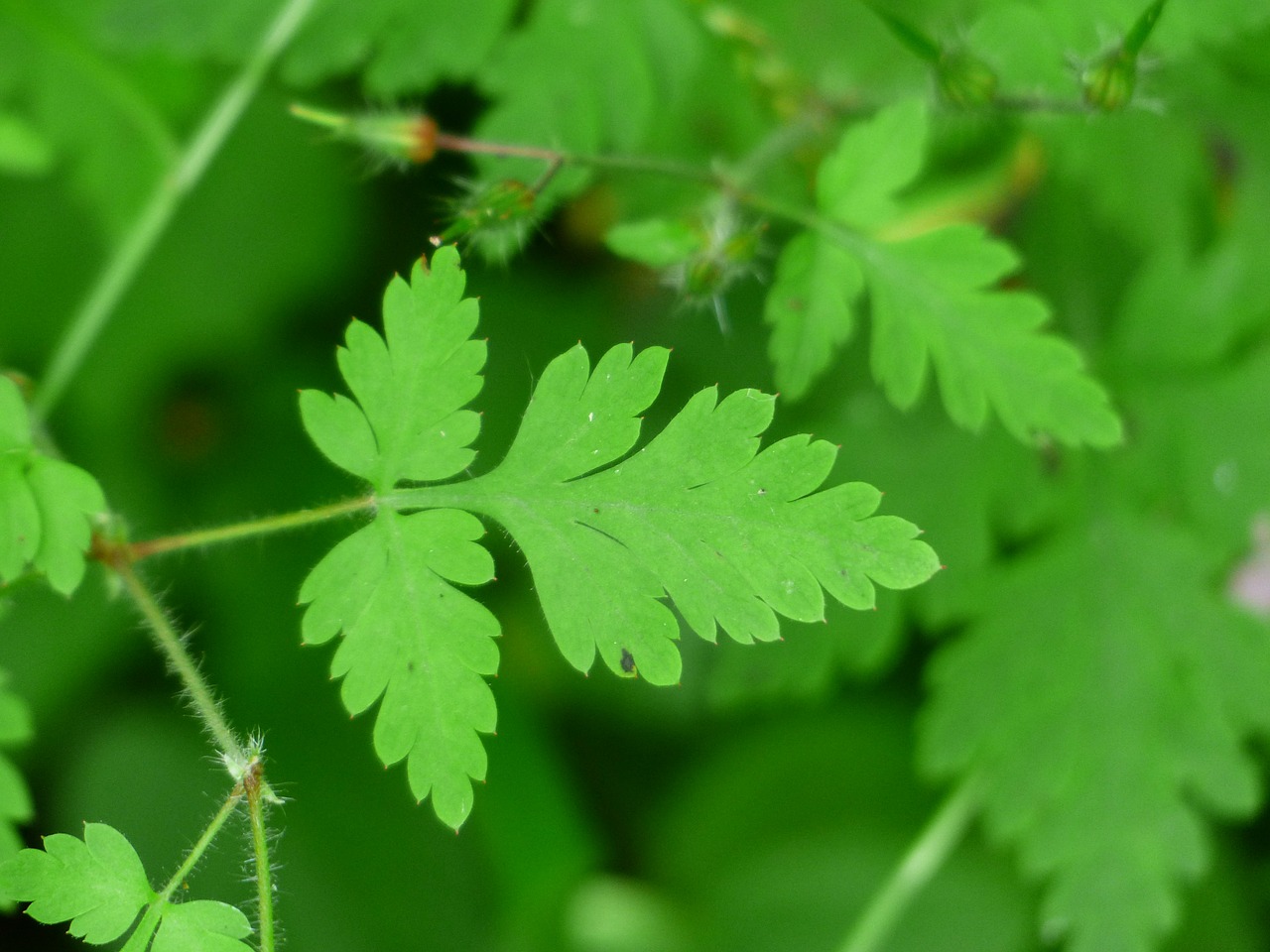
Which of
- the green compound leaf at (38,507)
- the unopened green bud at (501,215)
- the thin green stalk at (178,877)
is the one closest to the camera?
the thin green stalk at (178,877)

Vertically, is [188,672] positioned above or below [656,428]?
below

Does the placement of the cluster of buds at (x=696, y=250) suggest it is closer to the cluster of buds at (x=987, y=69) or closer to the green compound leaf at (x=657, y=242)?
the green compound leaf at (x=657, y=242)

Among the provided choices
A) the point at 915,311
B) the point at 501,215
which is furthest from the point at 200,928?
the point at 915,311

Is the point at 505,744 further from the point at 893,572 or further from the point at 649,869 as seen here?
the point at 893,572

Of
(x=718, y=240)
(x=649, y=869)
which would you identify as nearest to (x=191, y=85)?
(x=718, y=240)

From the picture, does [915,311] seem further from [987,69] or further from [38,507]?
[38,507]

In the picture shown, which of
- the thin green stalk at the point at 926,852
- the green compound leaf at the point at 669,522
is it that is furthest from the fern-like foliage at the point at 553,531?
the thin green stalk at the point at 926,852
